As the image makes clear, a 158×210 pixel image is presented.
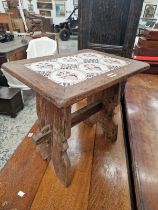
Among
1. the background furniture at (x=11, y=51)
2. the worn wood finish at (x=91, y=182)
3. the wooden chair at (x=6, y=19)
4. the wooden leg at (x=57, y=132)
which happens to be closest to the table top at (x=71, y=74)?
the wooden leg at (x=57, y=132)

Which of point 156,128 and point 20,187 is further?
point 156,128

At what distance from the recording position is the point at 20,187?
0.99m

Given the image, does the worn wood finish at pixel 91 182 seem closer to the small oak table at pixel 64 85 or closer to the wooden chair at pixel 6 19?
the small oak table at pixel 64 85

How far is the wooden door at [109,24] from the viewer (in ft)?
4.54

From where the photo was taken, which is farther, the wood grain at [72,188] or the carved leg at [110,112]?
the carved leg at [110,112]

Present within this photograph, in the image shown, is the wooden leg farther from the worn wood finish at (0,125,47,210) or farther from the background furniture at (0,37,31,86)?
the background furniture at (0,37,31,86)

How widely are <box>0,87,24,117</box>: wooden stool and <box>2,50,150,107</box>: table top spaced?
3.78 feet

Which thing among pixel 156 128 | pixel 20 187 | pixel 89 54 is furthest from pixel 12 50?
pixel 156 128

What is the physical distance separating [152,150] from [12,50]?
203 cm

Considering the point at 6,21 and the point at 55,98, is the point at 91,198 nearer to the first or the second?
the point at 55,98

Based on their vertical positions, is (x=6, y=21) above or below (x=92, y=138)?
above

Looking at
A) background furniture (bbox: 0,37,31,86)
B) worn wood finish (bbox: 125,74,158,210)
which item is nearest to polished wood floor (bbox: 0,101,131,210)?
worn wood finish (bbox: 125,74,158,210)

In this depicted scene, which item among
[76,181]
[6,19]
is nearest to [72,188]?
[76,181]

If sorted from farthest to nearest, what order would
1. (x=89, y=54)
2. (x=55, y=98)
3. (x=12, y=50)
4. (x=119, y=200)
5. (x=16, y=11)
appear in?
(x=16, y=11)
(x=12, y=50)
(x=89, y=54)
(x=119, y=200)
(x=55, y=98)
